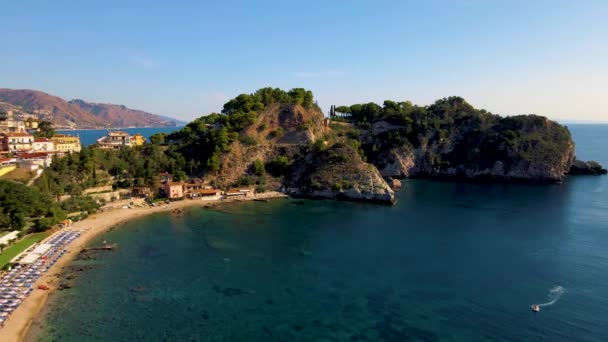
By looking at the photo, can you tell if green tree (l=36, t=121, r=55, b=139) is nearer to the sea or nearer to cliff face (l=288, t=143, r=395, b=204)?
the sea

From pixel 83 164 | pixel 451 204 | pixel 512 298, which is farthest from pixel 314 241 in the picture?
pixel 83 164

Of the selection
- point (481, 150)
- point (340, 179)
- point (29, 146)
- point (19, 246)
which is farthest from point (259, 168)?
point (481, 150)

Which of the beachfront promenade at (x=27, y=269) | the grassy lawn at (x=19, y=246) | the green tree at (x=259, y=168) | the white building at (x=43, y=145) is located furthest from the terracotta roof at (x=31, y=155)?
the green tree at (x=259, y=168)

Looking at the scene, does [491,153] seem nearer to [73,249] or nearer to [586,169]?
[586,169]

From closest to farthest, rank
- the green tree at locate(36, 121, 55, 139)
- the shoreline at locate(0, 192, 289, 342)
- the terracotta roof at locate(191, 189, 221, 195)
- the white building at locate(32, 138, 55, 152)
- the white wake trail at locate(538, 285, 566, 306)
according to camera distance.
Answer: the shoreline at locate(0, 192, 289, 342), the white wake trail at locate(538, 285, 566, 306), the white building at locate(32, 138, 55, 152), the terracotta roof at locate(191, 189, 221, 195), the green tree at locate(36, 121, 55, 139)

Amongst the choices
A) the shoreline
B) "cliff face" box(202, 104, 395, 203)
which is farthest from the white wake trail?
the shoreline

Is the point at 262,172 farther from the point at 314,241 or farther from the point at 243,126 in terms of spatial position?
the point at 314,241

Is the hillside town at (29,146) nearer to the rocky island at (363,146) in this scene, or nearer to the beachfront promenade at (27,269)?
the beachfront promenade at (27,269)
